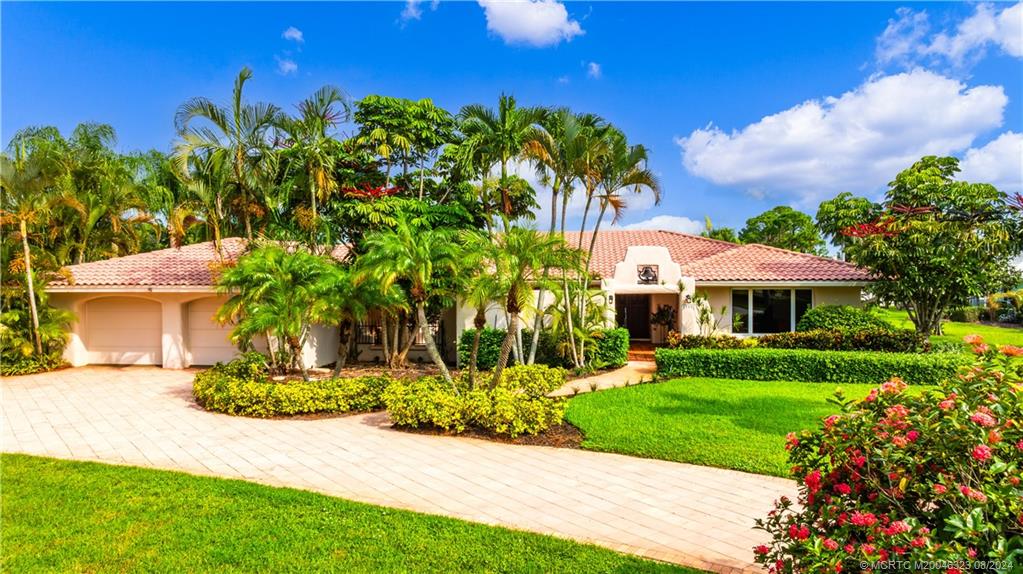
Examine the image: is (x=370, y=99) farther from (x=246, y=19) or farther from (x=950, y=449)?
(x=950, y=449)

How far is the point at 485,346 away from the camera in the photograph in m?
18.5

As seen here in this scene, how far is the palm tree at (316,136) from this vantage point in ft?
52.4

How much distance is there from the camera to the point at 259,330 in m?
12.7

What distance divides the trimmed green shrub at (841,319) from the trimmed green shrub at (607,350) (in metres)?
7.01

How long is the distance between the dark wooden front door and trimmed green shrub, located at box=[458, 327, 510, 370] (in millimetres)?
9816

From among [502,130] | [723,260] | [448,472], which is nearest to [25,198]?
[502,130]

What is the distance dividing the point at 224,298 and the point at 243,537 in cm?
1571

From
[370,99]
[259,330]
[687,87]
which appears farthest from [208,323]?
[687,87]

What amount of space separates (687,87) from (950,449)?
1598 cm

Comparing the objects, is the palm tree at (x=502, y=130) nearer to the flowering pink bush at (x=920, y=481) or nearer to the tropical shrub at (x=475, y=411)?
the tropical shrub at (x=475, y=411)

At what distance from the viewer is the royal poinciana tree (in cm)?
1744

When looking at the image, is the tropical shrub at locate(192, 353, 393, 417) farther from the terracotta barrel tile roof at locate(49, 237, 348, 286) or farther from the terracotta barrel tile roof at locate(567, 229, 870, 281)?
the terracotta barrel tile roof at locate(567, 229, 870, 281)

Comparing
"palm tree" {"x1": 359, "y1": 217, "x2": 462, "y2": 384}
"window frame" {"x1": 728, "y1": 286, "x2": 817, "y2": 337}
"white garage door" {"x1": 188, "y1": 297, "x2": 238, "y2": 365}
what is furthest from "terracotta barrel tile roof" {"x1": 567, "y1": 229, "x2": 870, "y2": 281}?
"white garage door" {"x1": 188, "y1": 297, "x2": 238, "y2": 365}

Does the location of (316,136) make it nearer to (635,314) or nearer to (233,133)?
(233,133)
